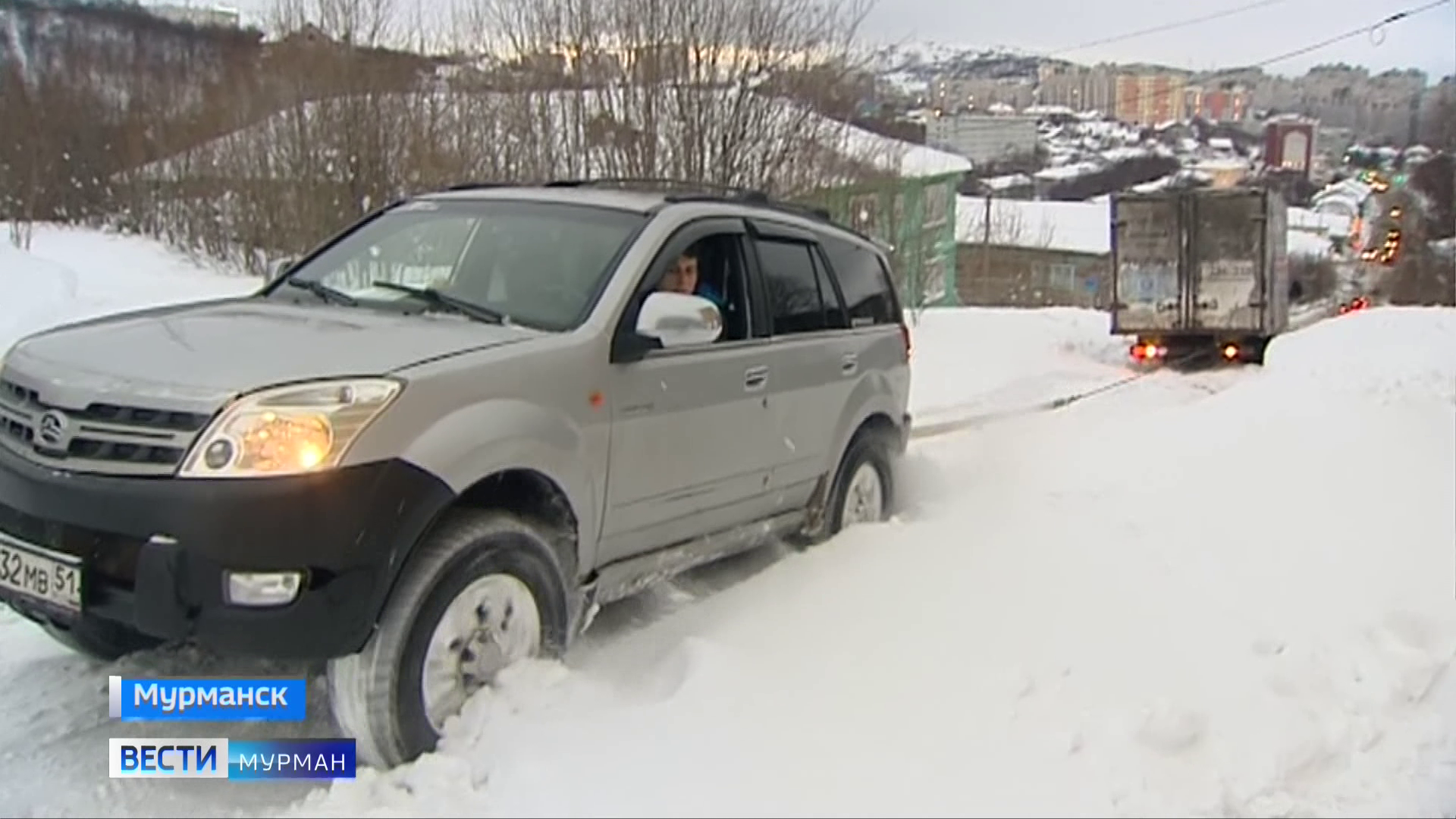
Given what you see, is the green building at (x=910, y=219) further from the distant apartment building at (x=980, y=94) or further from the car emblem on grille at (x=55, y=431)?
the car emblem on grille at (x=55, y=431)

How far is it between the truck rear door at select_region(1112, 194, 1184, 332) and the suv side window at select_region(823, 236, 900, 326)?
47.3 feet

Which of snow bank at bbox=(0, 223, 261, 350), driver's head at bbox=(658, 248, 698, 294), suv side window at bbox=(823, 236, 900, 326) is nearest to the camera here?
driver's head at bbox=(658, 248, 698, 294)

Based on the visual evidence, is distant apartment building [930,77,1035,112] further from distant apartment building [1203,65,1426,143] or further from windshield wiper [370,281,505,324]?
windshield wiper [370,281,505,324]

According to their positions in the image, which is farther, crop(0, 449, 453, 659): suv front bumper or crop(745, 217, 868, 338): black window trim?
crop(745, 217, 868, 338): black window trim

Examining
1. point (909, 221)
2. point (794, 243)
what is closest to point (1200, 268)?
point (909, 221)

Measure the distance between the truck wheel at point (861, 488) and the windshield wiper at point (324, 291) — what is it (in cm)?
241

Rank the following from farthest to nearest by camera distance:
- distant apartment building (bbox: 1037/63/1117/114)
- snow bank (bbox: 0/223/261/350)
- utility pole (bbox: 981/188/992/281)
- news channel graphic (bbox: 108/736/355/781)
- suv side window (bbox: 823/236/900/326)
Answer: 1. utility pole (bbox: 981/188/992/281)
2. distant apartment building (bbox: 1037/63/1117/114)
3. snow bank (bbox: 0/223/261/350)
4. suv side window (bbox: 823/236/900/326)
5. news channel graphic (bbox: 108/736/355/781)

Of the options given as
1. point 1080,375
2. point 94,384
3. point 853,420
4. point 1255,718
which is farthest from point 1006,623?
point 1080,375

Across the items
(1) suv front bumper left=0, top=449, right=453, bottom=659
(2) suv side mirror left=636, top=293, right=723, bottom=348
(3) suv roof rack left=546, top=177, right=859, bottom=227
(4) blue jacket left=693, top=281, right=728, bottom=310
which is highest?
(3) suv roof rack left=546, top=177, right=859, bottom=227

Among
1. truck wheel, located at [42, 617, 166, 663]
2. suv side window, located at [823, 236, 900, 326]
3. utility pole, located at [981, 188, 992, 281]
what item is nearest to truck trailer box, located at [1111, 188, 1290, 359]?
suv side window, located at [823, 236, 900, 326]

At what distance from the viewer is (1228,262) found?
19.7m

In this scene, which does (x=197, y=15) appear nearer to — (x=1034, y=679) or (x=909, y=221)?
(x=909, y=221)

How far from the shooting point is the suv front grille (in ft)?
11.0

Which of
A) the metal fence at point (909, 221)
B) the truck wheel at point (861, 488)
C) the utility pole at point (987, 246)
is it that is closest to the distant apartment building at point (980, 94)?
the metal fence at point (909, 221)
